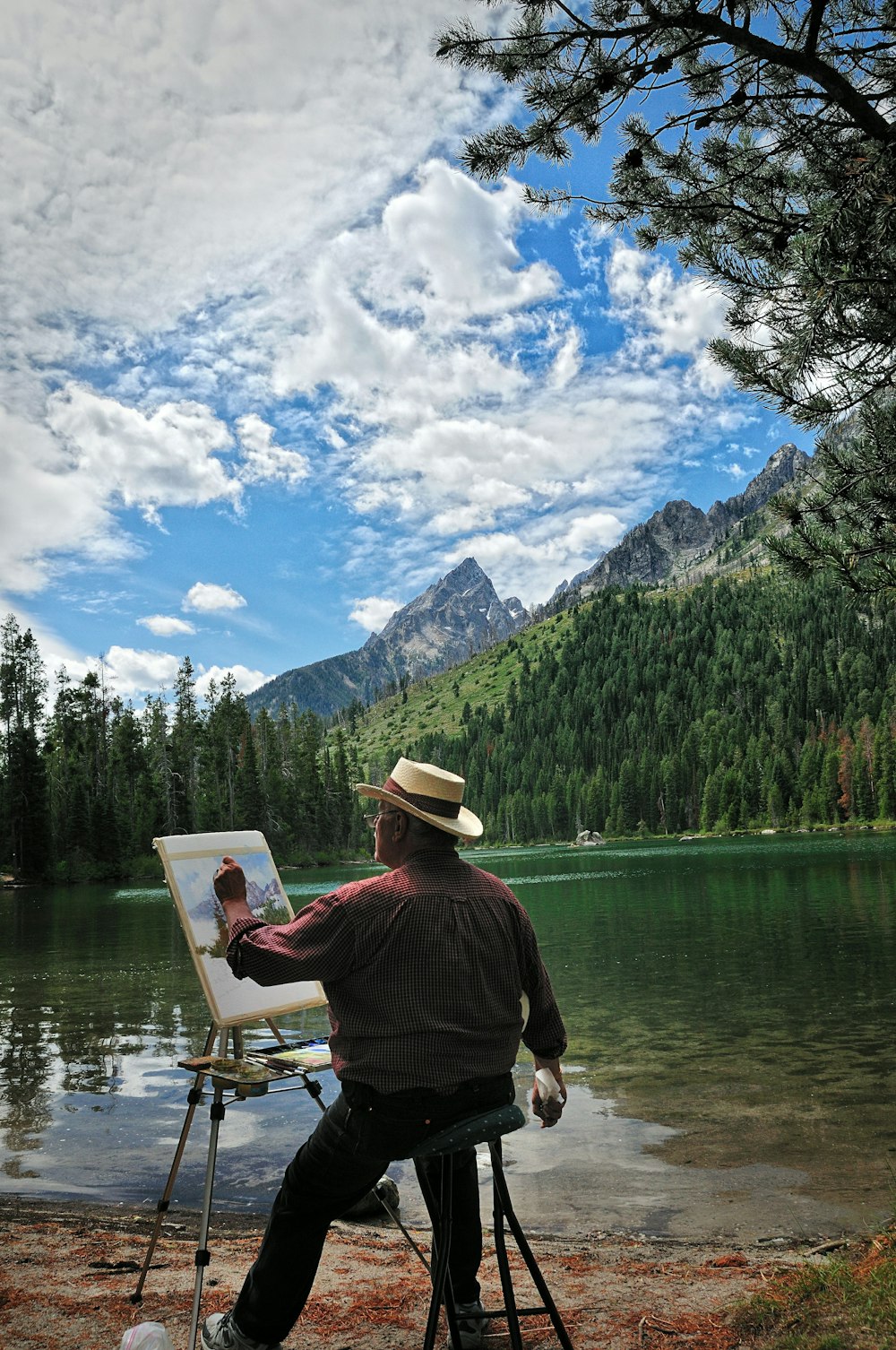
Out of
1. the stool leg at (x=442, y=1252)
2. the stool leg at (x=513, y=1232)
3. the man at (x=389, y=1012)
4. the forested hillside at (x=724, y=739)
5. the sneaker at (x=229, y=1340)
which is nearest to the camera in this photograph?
the stool leg at (x=442, y=1252)

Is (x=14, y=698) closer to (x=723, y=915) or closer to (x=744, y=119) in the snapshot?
(x=723, y=915)

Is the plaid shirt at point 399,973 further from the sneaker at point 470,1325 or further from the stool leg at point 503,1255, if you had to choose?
the sneaker at point 470,1325

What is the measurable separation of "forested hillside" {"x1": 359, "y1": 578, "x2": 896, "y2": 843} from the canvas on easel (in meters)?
121

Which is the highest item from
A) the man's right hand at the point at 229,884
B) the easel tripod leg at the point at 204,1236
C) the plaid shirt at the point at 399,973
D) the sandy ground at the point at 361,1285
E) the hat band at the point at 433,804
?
the hat band at the point at 433,804

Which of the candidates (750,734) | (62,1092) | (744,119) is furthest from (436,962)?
(750,734)

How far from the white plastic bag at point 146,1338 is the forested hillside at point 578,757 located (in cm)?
510

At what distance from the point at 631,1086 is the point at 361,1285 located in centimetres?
699

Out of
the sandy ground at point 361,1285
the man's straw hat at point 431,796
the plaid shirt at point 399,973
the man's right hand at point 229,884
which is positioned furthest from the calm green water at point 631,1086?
the man's right hand at point 229,884

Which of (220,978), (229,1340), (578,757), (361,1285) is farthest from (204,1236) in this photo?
(578,757)

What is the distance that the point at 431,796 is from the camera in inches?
161

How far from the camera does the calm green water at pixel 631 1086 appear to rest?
7.78 meters

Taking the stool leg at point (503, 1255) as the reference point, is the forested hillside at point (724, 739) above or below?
above

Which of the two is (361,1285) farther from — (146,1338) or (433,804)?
(433,804)

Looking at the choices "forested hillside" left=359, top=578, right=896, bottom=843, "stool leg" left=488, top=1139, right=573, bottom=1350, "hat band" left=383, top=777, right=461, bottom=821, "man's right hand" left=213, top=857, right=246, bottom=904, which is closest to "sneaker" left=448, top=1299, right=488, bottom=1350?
"stool leg" left=488, top=1139, right=573, bottom=1350
